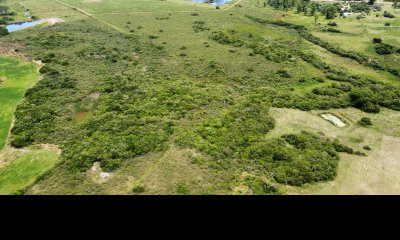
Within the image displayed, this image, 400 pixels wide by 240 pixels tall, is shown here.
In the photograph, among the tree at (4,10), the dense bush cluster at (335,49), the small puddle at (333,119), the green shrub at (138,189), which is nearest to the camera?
the green shrub at (138,189)

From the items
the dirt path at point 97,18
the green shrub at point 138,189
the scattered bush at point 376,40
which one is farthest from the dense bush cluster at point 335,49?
the green shrub at point 138,189

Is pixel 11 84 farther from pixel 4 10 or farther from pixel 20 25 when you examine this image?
pixel 4 10

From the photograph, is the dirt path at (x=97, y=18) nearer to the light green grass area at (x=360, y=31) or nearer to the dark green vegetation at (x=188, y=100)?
the dark green vegetation at (x=188, y=100)

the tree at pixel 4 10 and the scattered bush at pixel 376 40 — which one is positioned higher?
the tree at pixel 4 10

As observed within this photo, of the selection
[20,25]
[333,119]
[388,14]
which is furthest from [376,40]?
[20,25]

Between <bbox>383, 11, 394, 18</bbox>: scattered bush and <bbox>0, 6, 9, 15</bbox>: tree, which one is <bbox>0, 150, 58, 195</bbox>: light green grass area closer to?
<bbox>0, 6, 9, 15</bbox>: tree
